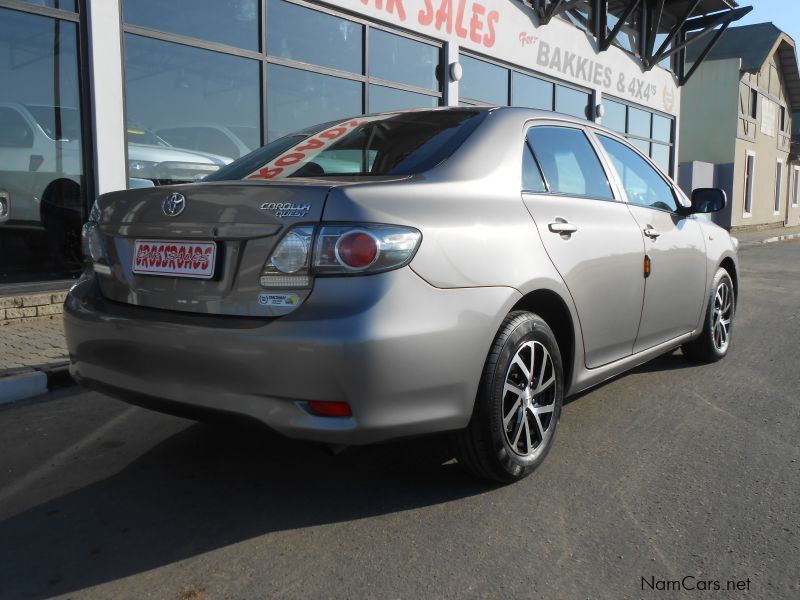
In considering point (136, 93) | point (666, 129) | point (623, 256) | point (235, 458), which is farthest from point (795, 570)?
point (666, 129)

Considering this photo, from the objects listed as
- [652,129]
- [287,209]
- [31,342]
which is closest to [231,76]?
[31,342]

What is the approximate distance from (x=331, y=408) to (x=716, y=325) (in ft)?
11.6

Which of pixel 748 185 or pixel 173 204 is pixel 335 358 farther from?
pixel 748 185

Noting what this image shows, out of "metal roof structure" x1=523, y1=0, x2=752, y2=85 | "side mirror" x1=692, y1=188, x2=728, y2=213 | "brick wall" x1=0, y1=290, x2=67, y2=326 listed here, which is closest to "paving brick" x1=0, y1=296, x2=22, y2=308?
"brick wall" x1=0, y1=290, x2=67, y2=326

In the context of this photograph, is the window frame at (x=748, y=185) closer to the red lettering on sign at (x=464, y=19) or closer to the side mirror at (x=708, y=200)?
the red lettering on sign at (x=464, y=19)

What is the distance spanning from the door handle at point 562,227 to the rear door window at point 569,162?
197 mm

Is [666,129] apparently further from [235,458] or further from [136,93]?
[235,458]

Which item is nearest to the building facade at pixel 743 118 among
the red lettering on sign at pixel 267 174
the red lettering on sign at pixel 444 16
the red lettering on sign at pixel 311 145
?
the red lettering on sign at pixel 444 16

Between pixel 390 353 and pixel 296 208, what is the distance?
0.56 m

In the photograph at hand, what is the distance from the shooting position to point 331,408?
224 cm

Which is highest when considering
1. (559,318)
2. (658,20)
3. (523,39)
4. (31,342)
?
(658,20)

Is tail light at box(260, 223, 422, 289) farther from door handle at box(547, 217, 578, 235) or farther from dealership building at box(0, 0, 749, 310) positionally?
dealership building at box(0, 0, 749, 310)

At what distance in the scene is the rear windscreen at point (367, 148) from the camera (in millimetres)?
2842

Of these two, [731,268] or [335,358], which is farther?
[731,268]
